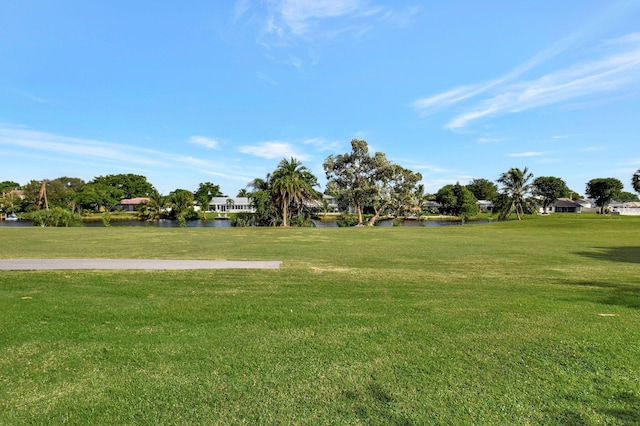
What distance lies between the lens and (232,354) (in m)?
3.60

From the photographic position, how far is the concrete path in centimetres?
862

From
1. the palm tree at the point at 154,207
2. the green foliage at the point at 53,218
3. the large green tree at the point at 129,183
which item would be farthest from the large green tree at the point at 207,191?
the green foliage at the point at 53,218

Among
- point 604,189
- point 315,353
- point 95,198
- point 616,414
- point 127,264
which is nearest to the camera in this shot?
point 616,414

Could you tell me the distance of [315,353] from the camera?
11.9 feet

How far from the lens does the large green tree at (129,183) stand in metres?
103

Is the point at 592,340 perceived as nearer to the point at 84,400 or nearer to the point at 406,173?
the point at 84,400

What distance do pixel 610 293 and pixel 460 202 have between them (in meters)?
80.2

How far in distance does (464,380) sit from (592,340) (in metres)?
1.97

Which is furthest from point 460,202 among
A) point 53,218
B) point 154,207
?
point 53,218

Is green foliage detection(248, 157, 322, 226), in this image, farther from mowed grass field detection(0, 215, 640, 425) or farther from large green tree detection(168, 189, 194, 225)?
large green tree detection(168, 189, 194, 225)

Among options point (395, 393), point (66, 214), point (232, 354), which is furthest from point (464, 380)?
point (66, 214)

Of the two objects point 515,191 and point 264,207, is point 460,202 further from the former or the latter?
point 264,207

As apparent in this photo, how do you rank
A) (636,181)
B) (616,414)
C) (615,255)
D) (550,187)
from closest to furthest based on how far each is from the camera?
(616,414), (615,255), (636,181), (550,187)

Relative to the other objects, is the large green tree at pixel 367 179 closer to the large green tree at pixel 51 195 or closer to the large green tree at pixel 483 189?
the large green tree at pixel 51 195
